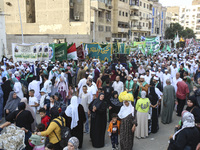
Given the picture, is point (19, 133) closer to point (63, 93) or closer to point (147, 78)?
point (63, 93)

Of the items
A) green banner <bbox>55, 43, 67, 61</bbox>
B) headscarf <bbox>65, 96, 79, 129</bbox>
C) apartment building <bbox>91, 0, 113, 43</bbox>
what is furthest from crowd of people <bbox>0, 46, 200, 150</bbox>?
apartment building <bbox>91, 0, 113, 43</bbox>

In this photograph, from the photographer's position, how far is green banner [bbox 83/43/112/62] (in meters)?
15.0

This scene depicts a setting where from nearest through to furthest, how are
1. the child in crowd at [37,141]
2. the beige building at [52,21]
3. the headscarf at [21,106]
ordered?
the child in crowd at [37,141]
the headscarf at [21,106]
the beige building at [52,21]

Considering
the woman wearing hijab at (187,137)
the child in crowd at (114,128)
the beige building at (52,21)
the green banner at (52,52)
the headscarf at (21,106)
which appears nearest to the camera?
the woman wearing hijab at (187,137)

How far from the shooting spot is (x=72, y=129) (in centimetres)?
502

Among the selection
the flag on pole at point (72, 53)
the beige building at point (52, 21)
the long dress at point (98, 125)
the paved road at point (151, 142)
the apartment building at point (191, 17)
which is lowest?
the paved road at point (151, 142)

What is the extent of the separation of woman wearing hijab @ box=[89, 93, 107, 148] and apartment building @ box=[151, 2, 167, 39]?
52881 millimetres

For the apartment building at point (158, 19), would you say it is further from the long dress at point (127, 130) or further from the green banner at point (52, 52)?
the long dress at point (127, 130)

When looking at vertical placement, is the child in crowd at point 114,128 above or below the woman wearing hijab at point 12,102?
below

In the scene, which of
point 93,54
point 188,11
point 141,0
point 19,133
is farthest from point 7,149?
point 188,11

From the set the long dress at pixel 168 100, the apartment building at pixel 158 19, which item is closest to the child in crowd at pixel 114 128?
the long dress at pixel 168 100

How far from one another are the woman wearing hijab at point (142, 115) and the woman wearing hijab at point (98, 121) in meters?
0.99

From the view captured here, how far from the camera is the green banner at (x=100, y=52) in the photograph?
1503cm

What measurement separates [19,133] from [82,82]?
13.4 ft
